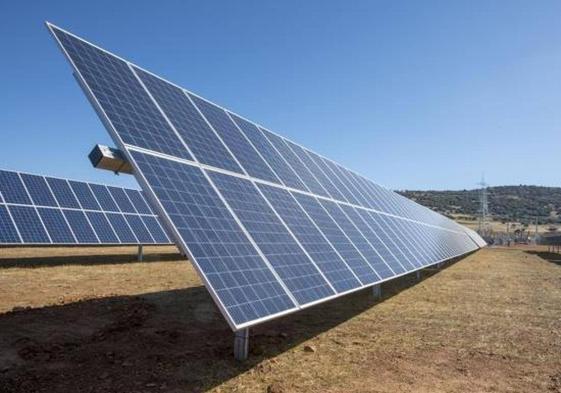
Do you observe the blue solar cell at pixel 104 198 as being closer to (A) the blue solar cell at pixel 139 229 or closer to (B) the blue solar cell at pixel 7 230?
(A) the blue solar cell at pixel 139 229

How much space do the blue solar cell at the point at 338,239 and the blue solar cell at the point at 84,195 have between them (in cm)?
1825

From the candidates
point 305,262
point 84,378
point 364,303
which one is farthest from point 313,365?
point 364,303

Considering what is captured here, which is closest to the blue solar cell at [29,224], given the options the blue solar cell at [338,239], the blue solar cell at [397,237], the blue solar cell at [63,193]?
the blue solar cell at [63,193]

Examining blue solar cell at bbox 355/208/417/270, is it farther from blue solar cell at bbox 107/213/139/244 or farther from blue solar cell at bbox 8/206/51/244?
blue solar cell at bbox 8/206/51/244

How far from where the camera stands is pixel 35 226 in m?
23.3

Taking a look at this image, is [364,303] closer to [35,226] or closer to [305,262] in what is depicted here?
[305,262]

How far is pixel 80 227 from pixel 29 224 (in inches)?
106

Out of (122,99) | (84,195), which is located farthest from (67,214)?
(122,99)

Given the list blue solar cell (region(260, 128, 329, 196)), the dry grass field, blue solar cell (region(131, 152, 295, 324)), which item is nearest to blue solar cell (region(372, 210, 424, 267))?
the dry grass field

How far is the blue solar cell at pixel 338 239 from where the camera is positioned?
42.5 feet

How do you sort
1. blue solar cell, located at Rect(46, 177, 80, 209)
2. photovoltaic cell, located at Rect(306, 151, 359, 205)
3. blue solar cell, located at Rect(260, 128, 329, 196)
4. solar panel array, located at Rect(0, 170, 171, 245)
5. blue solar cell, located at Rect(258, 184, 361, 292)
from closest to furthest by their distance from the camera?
blue solar cell, located at Rect(258, 184, 361, 292), blue solar cell, located at Rect(260, 128, 329, 196), photovoltaic cell, located at Rect(306, 151, 359, 205), solar panel array, located at Rect(0, 170, 171, 245), blue solar cell, located at Rect(46, 177, 80, 209)

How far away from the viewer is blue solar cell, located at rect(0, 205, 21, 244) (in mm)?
21344

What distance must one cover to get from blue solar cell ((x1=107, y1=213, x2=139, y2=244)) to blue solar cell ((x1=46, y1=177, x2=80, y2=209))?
2.17 meters

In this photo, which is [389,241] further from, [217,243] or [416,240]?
[217,243]
